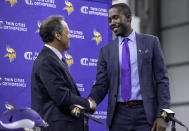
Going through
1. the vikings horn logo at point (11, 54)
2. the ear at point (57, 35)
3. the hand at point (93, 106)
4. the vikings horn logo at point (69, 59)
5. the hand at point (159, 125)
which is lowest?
the hand at point (159, 125)

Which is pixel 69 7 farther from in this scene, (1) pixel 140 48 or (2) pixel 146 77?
(2) pixel 146 77

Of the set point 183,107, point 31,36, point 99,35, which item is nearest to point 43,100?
point 31,36

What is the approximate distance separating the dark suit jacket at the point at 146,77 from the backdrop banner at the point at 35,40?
1.11m

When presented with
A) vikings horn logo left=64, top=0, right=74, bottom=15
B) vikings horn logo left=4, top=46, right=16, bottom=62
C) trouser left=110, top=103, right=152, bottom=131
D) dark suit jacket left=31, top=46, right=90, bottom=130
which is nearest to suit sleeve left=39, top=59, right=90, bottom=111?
dark suit jacket left=31, top=46, right=90, bottom=130

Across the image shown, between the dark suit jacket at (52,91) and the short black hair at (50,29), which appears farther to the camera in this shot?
the short black hair at (50,29)

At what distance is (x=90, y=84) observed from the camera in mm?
5723

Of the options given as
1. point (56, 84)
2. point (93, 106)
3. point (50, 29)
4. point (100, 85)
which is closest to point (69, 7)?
point (100, 85)

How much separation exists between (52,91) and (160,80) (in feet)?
3.52

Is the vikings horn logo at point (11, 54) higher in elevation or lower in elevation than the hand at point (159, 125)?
higher

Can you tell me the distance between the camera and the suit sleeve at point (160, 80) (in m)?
4.23

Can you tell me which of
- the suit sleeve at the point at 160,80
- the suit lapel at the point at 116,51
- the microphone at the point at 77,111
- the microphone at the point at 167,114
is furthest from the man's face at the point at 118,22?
the microphone at the point at 77,111

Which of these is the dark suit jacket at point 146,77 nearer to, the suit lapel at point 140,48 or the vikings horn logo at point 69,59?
the suit lapel at point 140,48

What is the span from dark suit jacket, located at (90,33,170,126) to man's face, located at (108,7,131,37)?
131 mm

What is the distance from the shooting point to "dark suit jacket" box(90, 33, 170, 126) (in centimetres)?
423
